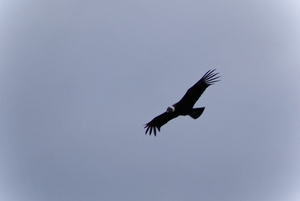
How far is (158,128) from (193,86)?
3530mm

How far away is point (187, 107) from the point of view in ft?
128

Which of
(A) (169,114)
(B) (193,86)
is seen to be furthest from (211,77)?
(A) (169,114)

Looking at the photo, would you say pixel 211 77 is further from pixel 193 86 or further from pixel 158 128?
pixel 158 128

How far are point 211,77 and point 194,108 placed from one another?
6.94 feet

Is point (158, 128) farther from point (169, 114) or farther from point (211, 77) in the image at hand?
point (211, 77)

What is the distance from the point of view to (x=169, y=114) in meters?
39.8

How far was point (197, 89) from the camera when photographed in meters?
38.3

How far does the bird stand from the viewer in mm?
38062

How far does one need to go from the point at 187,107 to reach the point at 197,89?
1.37 meters

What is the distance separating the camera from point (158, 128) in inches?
1582

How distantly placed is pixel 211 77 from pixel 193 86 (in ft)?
3.57

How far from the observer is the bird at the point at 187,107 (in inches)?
1499

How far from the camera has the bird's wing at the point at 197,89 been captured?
37938 millimetres

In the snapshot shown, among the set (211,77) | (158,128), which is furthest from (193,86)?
(158,128)
